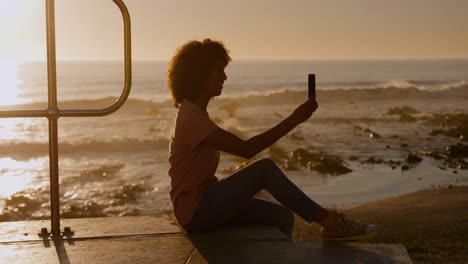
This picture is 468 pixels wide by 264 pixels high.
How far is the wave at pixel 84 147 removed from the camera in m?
15.2

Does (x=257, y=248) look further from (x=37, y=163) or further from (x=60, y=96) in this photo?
(x=60, y=96)

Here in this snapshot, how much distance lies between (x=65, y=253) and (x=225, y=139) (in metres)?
0.96

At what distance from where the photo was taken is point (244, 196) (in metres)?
3.73

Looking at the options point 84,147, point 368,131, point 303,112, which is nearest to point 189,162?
point 303,112

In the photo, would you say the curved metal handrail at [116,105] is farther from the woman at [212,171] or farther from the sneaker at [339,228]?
the sneaker at [339,228]

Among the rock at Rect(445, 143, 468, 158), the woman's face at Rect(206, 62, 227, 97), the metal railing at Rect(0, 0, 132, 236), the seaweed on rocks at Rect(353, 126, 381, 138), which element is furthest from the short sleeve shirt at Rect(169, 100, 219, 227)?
the seaweed on rocks at Rect(353, 126, 381, 138)

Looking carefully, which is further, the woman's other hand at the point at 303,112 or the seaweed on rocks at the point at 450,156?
the seaweed on rocks at the point at 450,156

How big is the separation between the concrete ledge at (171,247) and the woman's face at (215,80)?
2.40ft

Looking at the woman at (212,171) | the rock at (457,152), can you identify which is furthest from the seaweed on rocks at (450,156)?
the woman at (212,171)

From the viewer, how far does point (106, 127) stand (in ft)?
63.5

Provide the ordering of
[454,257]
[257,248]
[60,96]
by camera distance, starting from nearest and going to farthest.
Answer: [257,248], [454,257], [60,96]

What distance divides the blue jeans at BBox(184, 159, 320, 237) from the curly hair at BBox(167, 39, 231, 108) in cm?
49

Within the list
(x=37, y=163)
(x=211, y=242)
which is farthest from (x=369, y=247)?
(x=37, y=163)

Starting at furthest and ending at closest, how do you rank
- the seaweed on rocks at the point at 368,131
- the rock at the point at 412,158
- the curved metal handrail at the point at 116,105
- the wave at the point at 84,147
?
1. the seaweed on rocks at the point at 368,131
2. the wave at the point at 84,147
3. the rock at the point at 412,158
4. the curved metal handrail at the point at 116,105
